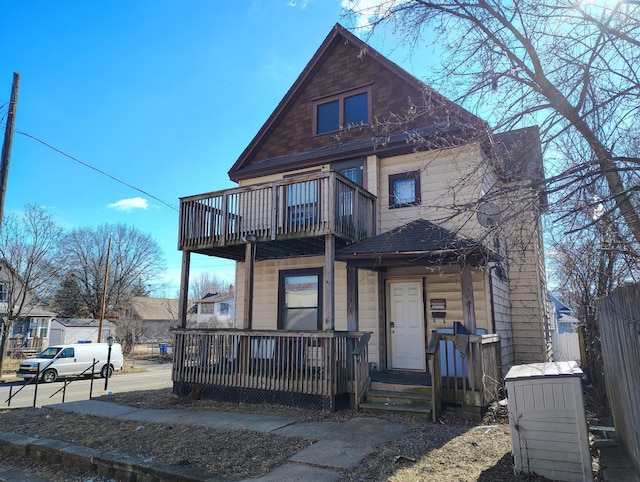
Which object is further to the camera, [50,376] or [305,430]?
[50,376]

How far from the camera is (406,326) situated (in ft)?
32.9

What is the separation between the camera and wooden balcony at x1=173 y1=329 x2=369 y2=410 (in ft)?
26.3

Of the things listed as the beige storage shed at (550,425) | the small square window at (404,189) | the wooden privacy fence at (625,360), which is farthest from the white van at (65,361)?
the wooden privacy fence at (625,360)

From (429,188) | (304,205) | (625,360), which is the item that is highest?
(429,188)

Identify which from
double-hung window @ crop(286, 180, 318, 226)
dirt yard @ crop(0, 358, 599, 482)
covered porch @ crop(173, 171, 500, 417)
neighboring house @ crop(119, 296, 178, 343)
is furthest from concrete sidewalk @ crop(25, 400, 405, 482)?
neighboring house @ crop(119, 296, 178, 343)

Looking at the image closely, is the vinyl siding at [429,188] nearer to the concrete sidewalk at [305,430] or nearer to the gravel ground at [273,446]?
the gravel ground at [273,446]

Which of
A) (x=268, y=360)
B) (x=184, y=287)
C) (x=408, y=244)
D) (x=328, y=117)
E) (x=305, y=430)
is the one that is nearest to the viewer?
(x=305, y=430)

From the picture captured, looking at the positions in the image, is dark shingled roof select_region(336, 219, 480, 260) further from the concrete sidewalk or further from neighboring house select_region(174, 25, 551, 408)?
the concrete sidewalk

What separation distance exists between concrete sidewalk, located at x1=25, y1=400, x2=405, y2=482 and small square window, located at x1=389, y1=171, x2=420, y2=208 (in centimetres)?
530

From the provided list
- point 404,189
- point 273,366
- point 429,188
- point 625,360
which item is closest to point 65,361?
point 273,366

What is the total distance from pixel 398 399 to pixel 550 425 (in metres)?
3.61

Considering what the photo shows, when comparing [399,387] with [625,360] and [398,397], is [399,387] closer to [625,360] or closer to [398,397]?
[398,397]

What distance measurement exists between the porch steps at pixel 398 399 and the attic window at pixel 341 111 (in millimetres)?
6898

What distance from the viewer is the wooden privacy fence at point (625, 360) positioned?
381cm
